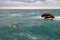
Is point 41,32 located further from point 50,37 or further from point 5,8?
point 5,8

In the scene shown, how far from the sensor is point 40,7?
9500 mm

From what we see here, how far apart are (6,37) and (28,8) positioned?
578 cm

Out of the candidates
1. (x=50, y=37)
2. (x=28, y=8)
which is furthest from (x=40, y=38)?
(x=28, y=8)

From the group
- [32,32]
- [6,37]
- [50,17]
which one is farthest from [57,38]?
[50,17]

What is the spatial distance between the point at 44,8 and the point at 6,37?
20.1 feet

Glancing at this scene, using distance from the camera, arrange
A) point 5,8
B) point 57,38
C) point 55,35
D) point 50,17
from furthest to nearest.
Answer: point 5,8 < point 50,17 < point 55,35 < point 57,38

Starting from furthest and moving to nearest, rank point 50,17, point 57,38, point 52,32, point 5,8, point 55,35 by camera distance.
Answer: point 5,8 < point 50,17 < point 52,32 < point 55,35 < point 57,38

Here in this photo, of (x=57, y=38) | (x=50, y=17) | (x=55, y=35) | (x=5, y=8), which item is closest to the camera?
(x=57, y=38)

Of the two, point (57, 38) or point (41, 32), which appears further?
point (41, 32)

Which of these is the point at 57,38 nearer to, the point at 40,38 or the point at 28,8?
the point at 40,38

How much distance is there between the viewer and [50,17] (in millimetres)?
6359

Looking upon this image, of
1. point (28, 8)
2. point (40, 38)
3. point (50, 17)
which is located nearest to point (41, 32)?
point (40, 38)

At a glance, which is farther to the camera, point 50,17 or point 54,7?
point 54,7

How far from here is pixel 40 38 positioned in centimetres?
Answer: 341
